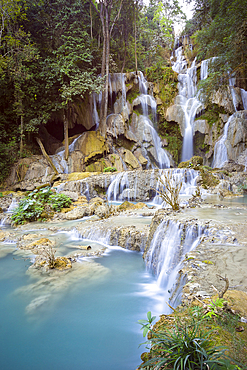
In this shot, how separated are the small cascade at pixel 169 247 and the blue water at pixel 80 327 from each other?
32 cm

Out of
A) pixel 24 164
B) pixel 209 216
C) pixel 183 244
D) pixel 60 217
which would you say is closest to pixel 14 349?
pixel 183 244

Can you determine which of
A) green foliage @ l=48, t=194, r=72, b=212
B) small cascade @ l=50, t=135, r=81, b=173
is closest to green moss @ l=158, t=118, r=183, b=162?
small cascade @ l=50, t=135, r=81, b=173

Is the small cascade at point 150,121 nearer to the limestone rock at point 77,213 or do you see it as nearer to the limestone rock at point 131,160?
the limestone rock at point 131,160

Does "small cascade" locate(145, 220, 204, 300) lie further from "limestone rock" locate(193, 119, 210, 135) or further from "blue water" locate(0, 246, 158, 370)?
"limestone rock" locate(193, 119, 210, 135)

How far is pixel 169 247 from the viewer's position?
4.34m

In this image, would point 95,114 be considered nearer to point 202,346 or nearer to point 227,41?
point 227,41

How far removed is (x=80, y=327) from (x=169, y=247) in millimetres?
2116

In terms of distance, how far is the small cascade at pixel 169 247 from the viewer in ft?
13.2

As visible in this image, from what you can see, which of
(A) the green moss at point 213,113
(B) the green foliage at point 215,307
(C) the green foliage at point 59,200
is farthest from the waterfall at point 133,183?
(B) the green foliage at point 215,307

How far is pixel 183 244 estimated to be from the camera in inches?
163

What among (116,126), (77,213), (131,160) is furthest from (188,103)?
(77,213)

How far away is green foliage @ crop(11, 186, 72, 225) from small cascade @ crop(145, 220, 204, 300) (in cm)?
582

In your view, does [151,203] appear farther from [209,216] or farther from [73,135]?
[73,135]

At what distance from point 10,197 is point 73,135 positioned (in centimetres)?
922
